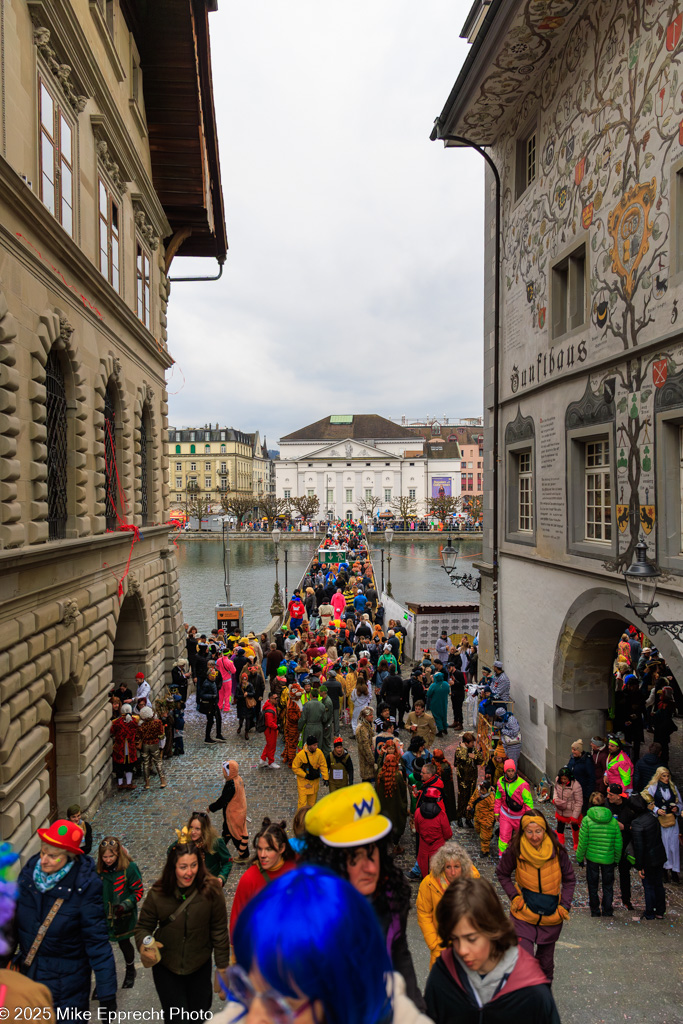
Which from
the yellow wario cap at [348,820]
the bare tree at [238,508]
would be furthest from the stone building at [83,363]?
the bare tree at [238,508]

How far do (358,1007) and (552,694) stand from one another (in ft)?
32.6

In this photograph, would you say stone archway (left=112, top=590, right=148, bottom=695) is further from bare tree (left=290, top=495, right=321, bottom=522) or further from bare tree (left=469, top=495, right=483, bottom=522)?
bare tree (left=290, top=495, right=321, bottom=522)

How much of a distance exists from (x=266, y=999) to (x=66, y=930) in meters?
3.35

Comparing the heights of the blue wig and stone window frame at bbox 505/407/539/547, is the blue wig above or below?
below

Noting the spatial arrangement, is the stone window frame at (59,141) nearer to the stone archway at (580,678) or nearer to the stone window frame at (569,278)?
the stone window frame at (569,278)

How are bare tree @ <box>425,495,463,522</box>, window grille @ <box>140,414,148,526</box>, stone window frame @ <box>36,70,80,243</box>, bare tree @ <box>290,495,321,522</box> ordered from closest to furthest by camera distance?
stone window frame @ <box>36,70,80,243</box> → window grille @ <box>140,414,148,526</box> → bare tree @ <box>425,495,463,522</box> → bare tree @ <box>290,495,321,522</box>

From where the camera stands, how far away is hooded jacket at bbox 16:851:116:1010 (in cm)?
399

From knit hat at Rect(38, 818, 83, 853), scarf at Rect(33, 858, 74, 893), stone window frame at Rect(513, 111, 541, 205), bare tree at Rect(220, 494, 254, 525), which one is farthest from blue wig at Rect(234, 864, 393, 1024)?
bare tree at Rect(220, 494, 254, 525)

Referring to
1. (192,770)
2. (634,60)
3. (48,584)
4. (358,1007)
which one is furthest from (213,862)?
(634,60)

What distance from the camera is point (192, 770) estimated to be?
11.4 metres

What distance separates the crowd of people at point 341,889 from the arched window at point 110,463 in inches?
141

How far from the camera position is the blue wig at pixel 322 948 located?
133 cm

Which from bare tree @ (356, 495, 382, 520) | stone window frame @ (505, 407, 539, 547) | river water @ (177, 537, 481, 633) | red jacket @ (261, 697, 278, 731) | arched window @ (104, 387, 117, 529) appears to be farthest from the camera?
bare tree @ (356, 495, 382, 520)

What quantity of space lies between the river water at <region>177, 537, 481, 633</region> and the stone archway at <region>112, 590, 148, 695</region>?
1617 cm
